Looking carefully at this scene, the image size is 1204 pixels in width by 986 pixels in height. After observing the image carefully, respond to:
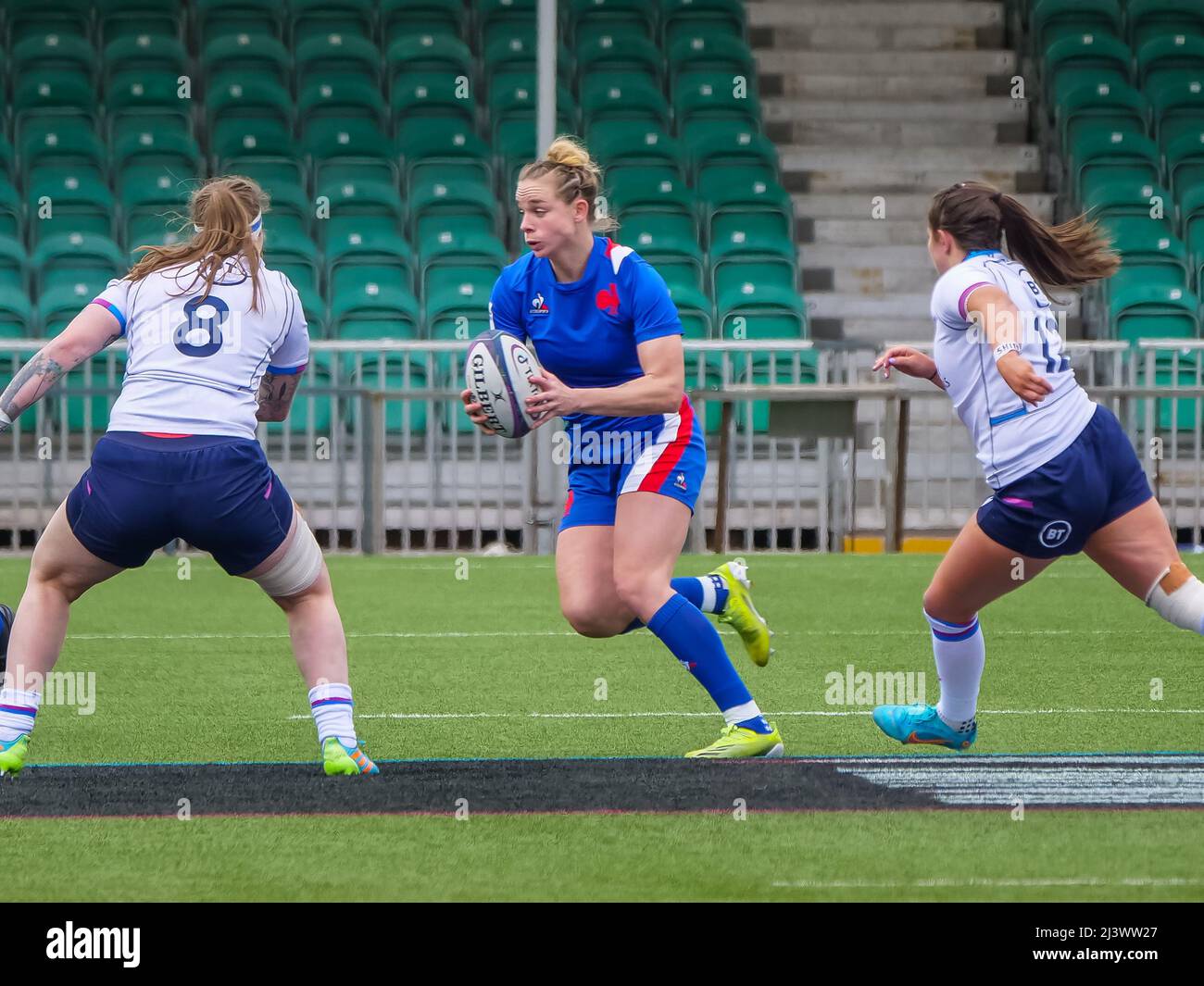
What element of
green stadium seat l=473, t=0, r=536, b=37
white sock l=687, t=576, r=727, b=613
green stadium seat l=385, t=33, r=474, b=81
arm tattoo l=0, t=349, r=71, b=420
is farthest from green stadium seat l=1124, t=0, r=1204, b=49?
arm tattoo l=0, t=349, r=71, b=420

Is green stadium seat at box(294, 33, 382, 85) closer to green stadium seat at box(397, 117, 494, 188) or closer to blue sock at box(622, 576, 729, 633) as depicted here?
green stadium seat at box(397, 117, 494, 188)

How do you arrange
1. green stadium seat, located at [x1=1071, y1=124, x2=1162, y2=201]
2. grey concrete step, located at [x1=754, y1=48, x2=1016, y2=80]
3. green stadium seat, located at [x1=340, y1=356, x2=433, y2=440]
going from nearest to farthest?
green stadium seat, located at [x1=340, y1=356, x2=433, y2=440] < green stadium seat, located at [x1=1071, y1=124, x2=1162, y2=201] < grey concrete step, located at [x1=754, y1=48, x2=1016, y2=80]

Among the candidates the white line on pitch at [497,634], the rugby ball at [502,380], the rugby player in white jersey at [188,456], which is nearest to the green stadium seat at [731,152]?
the white line on pitch at [497,634]

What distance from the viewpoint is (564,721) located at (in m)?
6.95

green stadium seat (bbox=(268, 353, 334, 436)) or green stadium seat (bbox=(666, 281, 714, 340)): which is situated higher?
green stadium seat (bbox=(666, 281, 714, 340))

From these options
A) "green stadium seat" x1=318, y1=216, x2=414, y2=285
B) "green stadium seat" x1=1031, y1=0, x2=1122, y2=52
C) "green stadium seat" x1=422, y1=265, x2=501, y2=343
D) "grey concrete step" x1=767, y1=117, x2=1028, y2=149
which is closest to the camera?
"green stadium seat" x1=422, y1=265, x2=501, y2=343

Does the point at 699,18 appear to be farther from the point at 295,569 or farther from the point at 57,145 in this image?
the point at 295,569

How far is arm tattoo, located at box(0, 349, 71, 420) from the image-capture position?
5277mm

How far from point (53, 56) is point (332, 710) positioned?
14730 millimetres

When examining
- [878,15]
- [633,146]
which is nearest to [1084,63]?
[878,15]

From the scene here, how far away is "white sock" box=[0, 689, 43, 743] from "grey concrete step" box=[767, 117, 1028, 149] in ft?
50.5

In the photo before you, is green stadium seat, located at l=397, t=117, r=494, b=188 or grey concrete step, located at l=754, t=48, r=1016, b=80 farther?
grey concrete step, located at l=754, t=48, r=1016, b=80

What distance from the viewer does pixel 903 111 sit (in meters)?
19.8

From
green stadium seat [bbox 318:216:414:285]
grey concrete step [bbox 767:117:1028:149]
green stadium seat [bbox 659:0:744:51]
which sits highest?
green stadium seat [bbox 659:0:744:51]
